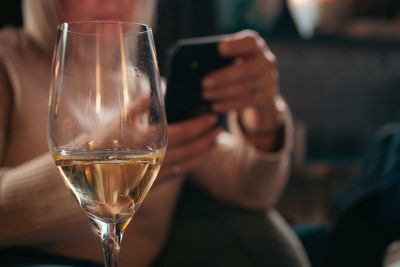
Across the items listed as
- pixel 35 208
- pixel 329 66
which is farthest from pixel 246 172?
pixel 329 66

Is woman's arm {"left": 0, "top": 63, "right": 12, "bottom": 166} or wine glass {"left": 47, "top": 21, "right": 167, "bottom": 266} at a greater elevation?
wine glass {"left": 47, "top": 21, "right": 167, "bottom": 266}

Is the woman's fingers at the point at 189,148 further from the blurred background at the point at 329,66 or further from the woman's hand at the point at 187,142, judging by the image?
the blurred background at the point at 329,66

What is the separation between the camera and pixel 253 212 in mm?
990

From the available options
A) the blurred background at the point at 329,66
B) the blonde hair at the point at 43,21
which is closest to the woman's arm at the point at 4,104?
the blonde hair at the point at 43,21

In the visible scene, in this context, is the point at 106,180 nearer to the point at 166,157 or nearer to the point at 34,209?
the point at 166,157

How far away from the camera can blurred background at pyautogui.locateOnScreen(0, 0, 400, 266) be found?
2365mm

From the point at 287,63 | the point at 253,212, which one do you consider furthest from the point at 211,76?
the point at 287,63

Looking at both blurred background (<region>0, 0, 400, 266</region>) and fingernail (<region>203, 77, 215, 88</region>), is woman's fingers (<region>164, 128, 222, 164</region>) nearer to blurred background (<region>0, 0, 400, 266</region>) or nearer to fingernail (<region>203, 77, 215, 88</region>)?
fingernail (<region>203, 77, 215, 88</region>)

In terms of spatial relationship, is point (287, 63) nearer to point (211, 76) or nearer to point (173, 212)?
point (173, 212)

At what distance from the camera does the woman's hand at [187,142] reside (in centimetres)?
63

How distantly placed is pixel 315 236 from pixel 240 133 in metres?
0.32

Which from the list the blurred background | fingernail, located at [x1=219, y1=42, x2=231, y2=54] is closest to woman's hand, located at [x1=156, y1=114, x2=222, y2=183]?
fingernail, located at [x1=219, y1=42, x2=231, y2=54]

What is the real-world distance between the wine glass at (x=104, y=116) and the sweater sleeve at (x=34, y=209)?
1.12 ft

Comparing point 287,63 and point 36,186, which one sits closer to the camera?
point 36,186
